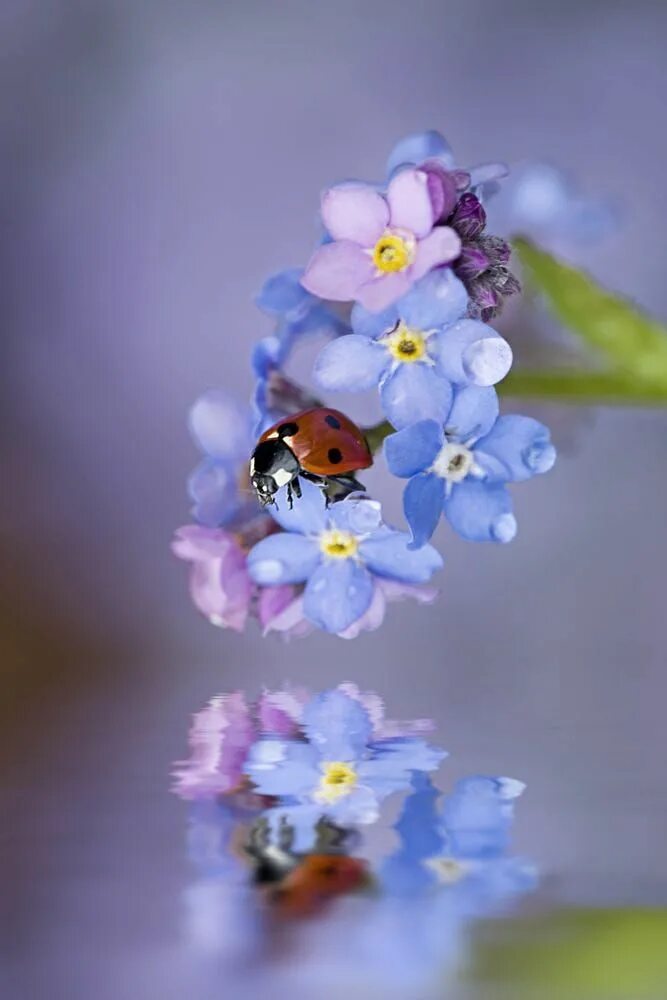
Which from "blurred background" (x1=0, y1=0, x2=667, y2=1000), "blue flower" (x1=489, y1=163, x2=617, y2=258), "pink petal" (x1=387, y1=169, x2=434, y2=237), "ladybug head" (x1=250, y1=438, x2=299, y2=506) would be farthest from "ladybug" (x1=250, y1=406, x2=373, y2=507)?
"blurred background" (x1=0, y1=0, x2=667, y2=1000)

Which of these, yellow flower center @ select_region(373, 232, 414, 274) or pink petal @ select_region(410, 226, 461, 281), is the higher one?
yellow flower center @ select_region(373, 232, 414, 274)

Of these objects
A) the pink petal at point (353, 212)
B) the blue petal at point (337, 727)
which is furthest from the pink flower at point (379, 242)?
the blue petal at point (337, 727)

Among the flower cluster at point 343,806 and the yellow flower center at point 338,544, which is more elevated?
the yellow flower center at point 338,544

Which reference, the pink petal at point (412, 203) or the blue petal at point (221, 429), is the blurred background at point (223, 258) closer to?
the blue petal at point (221, 429)

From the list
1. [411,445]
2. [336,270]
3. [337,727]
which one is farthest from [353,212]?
[337,727]

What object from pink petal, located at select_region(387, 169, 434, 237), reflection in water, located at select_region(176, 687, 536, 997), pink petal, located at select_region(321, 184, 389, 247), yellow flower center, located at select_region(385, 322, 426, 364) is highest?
pink petal, located at select_region(321, 184, 389, 247)

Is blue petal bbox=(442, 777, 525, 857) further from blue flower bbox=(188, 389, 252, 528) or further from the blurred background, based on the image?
the blurred background

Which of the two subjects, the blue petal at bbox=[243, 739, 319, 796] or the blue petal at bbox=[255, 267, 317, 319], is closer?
the blue petal at bbox=[243, 739, 319, 796]
